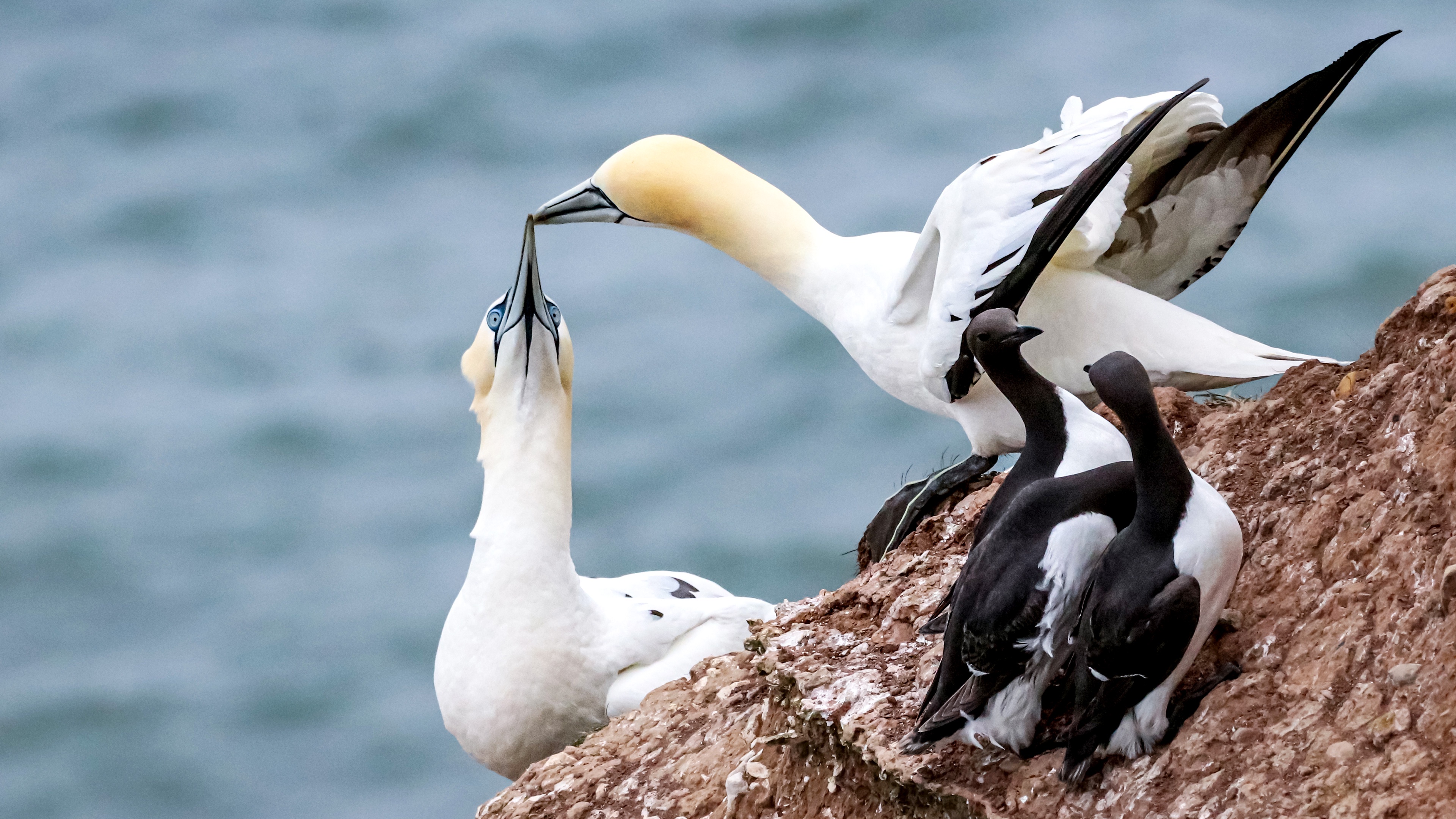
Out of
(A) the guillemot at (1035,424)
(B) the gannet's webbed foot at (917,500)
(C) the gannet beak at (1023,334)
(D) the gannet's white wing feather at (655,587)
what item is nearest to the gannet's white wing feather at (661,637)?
(D) the gannet's white wing feather at (655,587)

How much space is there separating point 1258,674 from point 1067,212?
1453 millimetres

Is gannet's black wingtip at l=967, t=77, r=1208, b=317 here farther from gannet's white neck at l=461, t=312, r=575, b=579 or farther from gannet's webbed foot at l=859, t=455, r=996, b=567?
gannet's white neck at l=461, t=312, r=575, b=579

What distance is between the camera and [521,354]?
5.46 m

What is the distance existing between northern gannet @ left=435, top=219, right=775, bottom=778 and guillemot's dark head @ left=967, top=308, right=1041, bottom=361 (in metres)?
2.09

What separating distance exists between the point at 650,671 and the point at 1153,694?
2.61 metres

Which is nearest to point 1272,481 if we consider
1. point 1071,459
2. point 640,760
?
point 1071,459

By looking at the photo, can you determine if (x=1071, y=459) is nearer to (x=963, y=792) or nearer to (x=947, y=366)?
(x=963, y=792)

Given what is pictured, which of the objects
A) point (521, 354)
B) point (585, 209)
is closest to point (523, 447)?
point (521, 354)

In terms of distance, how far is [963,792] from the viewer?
297cm

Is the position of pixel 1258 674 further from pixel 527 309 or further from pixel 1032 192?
pixel 527 309

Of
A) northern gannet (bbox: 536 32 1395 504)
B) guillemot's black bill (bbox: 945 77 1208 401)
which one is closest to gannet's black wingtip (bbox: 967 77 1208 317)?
guillemot's black bill (bbox: 945 77 1208 401)

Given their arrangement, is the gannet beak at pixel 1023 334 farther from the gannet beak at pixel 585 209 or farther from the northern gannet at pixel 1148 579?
the gannet beak at pixel 585 209

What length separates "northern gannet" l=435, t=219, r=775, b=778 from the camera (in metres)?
5.06

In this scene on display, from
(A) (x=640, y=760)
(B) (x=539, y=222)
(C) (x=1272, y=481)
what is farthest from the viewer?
(B) (x=539, y=222)
